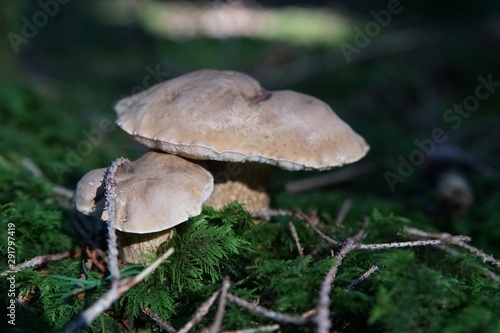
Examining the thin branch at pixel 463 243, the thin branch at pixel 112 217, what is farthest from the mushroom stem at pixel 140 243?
the thin branch at pixel 463 243

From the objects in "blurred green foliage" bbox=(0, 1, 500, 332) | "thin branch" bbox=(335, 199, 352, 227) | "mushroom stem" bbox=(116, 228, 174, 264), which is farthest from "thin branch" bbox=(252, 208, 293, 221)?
"mushroom stem" bbox=(116, 228, 174, 264)

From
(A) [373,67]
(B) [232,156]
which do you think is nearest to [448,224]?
(B) [232,156]

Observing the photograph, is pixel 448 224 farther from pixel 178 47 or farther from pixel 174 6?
pixel 174 6

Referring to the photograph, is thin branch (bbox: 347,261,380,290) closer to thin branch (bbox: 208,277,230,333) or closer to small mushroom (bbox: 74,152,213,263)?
thin branch (bbox: 208,277,230,333)

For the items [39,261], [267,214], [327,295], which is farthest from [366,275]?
[39,261]

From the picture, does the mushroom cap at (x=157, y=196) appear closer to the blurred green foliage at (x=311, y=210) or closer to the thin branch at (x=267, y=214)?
the blurred green foliage at (x=311, y=210)

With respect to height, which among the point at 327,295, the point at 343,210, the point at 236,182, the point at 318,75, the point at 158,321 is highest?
the point at 327,295

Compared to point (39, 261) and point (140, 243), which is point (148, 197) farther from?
point (39, 261)
